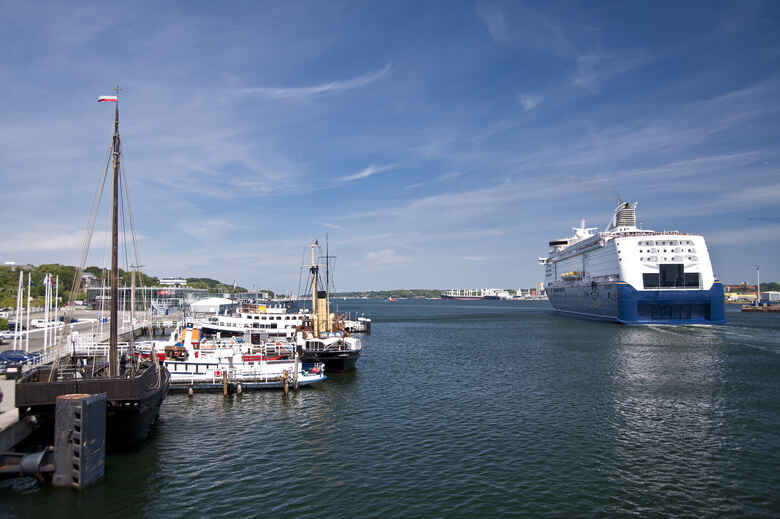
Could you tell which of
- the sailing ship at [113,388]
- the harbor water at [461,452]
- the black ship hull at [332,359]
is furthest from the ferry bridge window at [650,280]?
the sailing ship at [113,388]

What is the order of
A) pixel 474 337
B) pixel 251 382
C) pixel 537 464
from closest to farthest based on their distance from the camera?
pixel 537 464
pixel 251 382
pixel 474 337

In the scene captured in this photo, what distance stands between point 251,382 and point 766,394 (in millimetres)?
37501

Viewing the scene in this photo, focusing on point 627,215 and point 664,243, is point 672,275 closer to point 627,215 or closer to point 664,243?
point 664,243

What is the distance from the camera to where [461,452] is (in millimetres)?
21719

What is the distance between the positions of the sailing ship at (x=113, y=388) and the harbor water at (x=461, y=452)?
143 cm

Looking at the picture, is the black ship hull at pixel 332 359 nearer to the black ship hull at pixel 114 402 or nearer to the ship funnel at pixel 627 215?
the black ship hull at pixel 114 402

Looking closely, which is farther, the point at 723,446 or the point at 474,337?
the point at 474,337

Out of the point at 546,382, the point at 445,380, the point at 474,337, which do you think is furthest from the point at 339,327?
the point at 546,382

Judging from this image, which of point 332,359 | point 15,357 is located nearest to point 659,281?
point 332,359

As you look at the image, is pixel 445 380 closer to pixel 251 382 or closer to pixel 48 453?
pixel 251 382

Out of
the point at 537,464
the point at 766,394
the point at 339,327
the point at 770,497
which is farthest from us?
the point at 339,327

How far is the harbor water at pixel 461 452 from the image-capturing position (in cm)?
1636

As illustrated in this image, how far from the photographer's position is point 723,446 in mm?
22141

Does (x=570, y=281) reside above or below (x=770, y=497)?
above
